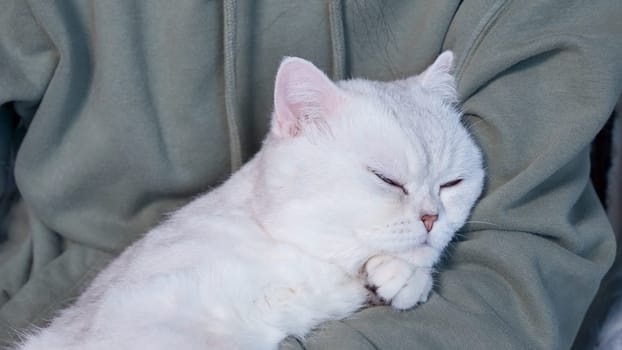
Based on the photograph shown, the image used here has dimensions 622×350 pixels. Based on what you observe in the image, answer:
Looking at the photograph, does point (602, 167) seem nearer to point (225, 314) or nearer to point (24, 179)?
point (225, 314)

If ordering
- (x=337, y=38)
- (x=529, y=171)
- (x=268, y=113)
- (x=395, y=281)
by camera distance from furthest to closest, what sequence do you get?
(x=268, y=113)
(x=337, y=38)
(x=529, y=171)
(x=395, y=281)

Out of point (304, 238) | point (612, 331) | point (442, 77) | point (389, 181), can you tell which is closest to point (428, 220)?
point (389, 181)

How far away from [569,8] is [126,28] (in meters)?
0.79

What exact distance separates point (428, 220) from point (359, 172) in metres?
0.13

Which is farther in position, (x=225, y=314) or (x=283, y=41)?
(x=283, y=41)

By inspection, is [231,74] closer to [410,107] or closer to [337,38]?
[337,38]

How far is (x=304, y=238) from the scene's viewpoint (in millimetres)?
1037

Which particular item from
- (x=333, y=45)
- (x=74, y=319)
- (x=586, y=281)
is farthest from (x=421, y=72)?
(x=74, y=319)

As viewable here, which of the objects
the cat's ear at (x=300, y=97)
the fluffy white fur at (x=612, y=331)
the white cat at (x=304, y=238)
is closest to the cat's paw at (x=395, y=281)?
the white cat at (x=304, y=238)

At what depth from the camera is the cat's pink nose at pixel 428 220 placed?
1.03m

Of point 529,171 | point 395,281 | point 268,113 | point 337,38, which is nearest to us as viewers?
point 395,281

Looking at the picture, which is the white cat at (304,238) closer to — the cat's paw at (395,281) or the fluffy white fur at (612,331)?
the cat's paw at (395,281)

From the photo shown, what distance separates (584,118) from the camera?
1125 mm

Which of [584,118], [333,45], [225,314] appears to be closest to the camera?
[225,314]
